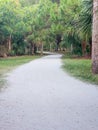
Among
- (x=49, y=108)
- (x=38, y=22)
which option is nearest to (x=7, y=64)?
(x=49, y=108)

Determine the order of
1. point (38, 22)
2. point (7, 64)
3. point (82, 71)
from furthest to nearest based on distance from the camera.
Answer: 1. point (38, 22)
2. point (7, 64)
3. point (82, 71)

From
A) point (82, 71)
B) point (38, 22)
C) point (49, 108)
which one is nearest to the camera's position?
point (49, 108)

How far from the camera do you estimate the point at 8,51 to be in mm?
49469

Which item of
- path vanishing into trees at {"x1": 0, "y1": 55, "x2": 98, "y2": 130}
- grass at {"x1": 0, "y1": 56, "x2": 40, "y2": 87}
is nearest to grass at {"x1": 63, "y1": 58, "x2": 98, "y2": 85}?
path vanishing into trees at {"x1": 0, "y1": 55, "x2": 98, "y2": 130}

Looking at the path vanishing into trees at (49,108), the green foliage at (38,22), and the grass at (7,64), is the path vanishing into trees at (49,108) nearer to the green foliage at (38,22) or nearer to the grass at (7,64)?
the grass at (7,64)

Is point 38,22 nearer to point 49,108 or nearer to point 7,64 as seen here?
point 7,64

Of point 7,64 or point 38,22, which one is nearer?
point 7,64

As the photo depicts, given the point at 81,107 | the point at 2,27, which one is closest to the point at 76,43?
the point at 2,27

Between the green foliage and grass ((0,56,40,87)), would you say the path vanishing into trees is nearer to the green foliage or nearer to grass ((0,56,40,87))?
grass ((0,56,40,87))

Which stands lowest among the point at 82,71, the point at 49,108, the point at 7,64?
the point at 7,64

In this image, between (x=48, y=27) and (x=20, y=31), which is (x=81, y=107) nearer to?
(x=20, y=31)

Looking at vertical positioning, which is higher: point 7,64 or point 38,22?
point 38,22

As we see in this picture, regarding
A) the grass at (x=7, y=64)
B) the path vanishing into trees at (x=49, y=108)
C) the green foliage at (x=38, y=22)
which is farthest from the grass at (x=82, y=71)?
the green foliage at (x=38, y=22)

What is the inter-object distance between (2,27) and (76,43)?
13.5 metres
